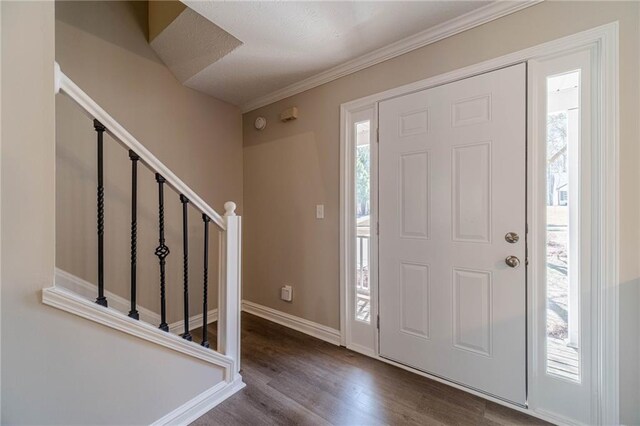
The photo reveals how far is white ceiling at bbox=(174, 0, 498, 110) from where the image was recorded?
1517 mm

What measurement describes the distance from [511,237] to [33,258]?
2.22 m

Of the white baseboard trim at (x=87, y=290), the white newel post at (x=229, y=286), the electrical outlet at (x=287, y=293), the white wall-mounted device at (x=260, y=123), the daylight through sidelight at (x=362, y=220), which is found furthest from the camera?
the white wall-mounted device at (x=260, y=123)

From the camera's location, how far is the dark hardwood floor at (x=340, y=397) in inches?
55.9

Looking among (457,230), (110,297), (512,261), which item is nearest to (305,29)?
(457,230)

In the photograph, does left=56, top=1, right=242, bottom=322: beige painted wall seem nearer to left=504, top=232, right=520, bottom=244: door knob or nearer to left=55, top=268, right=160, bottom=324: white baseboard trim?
left=55, top=268, right=160, bottom=324: white baseboard trim

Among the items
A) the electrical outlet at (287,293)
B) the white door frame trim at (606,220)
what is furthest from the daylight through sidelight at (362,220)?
the white door frame trim at (606,220)

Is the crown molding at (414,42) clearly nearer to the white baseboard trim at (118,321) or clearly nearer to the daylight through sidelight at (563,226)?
the daylight through sidelight at (563,226)

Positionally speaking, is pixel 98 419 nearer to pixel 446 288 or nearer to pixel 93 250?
pixel 93 250

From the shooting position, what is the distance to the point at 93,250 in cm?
196

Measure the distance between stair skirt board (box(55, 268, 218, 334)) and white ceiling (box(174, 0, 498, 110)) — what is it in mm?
1865

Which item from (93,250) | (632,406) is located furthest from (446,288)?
(93,250)

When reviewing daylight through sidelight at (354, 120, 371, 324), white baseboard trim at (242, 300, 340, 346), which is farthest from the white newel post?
daylight through sidelight at (354, 120, 371, 324)

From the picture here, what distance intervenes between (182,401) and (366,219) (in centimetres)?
165

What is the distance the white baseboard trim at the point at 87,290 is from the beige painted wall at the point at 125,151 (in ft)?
0.12
